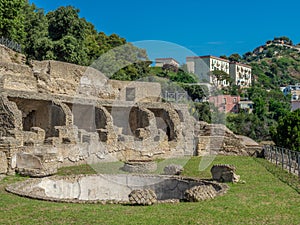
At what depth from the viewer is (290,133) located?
3092 centimetres

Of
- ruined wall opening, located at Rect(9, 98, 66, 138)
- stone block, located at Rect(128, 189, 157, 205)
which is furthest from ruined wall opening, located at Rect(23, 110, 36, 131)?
stone block, located at Rect(128, 189, 157, 205)

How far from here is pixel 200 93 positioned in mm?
62469

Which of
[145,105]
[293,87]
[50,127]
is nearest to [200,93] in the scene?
[145,105]

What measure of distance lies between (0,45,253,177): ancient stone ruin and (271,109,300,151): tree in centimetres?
563

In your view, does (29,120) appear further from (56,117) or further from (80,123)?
(80,123)

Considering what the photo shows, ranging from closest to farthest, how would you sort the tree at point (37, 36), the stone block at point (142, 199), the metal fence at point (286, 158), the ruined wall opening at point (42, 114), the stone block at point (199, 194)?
the stone block at point (142, 199) < the stone block at point (199, 194) < the metal fence at point (286, 158) < the ruined wall opening at point (42, 114) < the tree at point (37, 36)

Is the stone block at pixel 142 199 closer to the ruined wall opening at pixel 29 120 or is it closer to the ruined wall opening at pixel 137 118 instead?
the ruined wall opening at pixel 29 120

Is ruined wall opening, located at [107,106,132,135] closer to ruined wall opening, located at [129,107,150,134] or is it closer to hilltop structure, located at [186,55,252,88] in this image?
ruined wall opening, located at [129,107,150,134]

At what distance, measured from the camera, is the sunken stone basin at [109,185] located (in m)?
12.8

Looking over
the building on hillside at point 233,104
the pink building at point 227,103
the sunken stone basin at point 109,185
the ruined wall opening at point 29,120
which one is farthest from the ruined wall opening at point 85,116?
the building on hillside at point 233,104

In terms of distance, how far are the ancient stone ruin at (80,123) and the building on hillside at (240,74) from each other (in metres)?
108

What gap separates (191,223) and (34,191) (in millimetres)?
5681

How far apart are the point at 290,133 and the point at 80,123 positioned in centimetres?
1666

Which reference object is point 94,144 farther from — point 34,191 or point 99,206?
point 99,206
